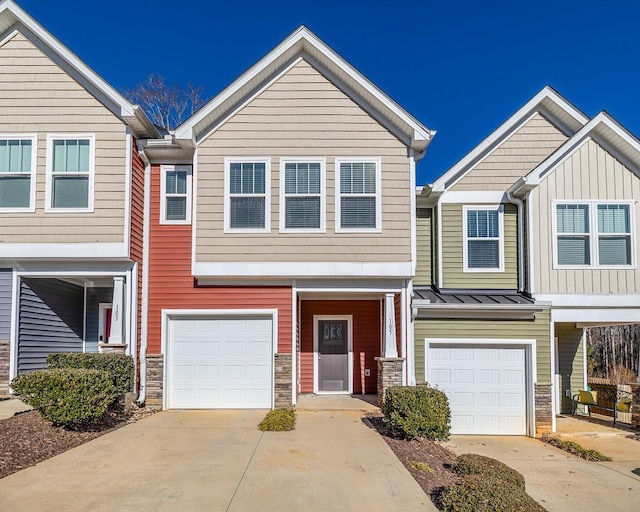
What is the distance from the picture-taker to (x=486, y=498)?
5770 millimetres

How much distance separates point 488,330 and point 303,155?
5.85 m

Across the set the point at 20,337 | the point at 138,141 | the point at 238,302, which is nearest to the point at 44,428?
the point at 20,337

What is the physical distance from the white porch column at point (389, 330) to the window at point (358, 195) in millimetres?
1721

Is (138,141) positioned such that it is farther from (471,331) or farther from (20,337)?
(471,331)

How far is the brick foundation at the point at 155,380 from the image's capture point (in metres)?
12.1

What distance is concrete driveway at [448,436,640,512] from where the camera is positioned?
7715 mm

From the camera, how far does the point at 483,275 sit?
1370cm

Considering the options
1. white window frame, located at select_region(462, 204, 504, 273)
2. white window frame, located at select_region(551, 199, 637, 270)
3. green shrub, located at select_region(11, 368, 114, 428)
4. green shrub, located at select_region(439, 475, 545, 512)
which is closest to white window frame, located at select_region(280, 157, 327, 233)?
white window frame, located at select_region(462, 204, 504, 273)

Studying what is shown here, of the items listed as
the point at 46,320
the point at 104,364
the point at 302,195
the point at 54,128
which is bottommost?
the point at 104,364

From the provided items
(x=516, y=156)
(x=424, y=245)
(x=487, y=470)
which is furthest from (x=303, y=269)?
(x=516, y=156)

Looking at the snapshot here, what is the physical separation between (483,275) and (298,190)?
5.19 metres

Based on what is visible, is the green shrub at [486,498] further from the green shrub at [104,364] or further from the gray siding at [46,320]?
the gray siding at [46,320]

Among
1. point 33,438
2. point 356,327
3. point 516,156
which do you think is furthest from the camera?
point 356,327

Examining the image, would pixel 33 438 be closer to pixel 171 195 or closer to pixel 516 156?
pixel 171 195
